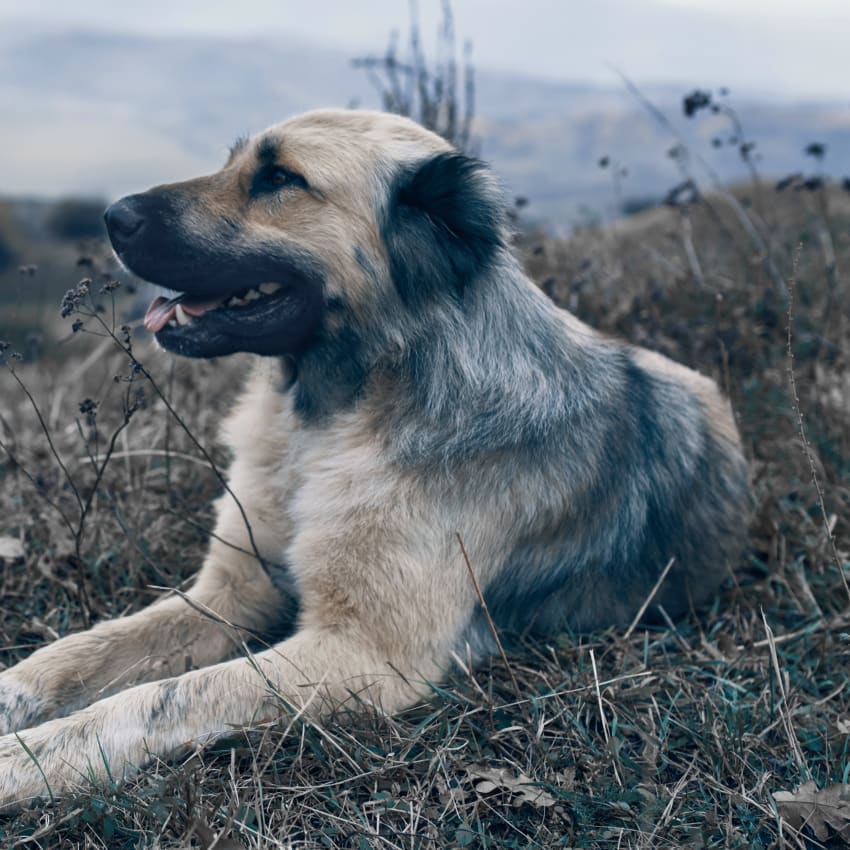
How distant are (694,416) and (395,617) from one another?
1.42 metres

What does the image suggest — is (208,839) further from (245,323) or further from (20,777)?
(245,323)

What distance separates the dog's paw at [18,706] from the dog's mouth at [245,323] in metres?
1.07

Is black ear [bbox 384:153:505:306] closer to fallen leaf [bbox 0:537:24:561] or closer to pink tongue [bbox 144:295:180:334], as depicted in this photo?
pink tongue [bbox 144:295:180:334]

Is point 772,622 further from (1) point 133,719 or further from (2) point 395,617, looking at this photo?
Result: (1) point 133,719

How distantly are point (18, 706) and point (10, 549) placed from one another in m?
0.98

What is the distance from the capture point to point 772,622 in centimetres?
319

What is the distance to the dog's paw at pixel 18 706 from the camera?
2.56 m

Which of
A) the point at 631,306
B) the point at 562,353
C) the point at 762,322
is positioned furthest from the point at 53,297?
the point at 562,353

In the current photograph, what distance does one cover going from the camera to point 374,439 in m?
2.80

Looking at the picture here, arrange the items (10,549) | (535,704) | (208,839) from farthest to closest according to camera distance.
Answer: (10,549) < (535,704) < (208,839)

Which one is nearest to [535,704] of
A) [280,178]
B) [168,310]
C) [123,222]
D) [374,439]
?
[374,439]

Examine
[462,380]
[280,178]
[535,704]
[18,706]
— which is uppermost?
[280,178]

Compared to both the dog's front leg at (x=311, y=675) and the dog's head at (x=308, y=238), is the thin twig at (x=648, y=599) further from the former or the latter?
the dog's head at (x=308, y=238)

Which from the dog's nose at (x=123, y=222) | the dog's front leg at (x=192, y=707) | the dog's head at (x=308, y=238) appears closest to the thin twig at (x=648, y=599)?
the dog's front leg at (x=192, y=707)
